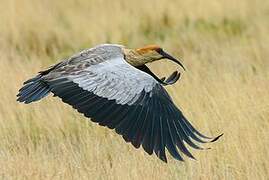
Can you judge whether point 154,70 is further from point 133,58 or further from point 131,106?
point 131,106

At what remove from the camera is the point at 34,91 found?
6105 mm

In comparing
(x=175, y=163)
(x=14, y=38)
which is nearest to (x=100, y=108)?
(x=175, y=163)

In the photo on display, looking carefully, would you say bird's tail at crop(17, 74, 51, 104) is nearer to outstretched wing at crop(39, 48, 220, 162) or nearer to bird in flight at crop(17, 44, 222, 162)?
bird in flight at crop(17, 44, 222, 162)

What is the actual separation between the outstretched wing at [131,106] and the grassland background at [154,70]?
210 mm

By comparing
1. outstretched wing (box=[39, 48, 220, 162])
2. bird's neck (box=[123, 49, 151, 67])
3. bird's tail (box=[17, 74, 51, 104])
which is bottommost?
outstretched wing (box=[39, 48, 220, 162])

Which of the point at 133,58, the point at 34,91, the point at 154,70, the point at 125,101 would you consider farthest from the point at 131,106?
the point at 154,70

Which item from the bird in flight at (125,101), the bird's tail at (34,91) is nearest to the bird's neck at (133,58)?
the bird in flight at (125,101)

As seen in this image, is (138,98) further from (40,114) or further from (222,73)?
(222,73)

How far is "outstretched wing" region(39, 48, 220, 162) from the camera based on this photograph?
531cm

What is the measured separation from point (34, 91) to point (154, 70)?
2402 mm

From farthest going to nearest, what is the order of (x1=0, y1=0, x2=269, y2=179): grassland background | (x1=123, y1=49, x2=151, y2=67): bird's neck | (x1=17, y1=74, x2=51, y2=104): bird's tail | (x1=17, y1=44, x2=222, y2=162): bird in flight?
(x1=123, y1=49, x2=151, y2=67): bird's neck < (x1=17, y1=74, x2=51, y2=104): bird's tail < (x1=0, y1=0, x2=269, y2=179): grassland background < (x1=17, y1=44, x2=222, y2=162): bird in flight

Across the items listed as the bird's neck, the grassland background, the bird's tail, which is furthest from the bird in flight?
the bird's neck

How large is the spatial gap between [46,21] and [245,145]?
5.07 meters

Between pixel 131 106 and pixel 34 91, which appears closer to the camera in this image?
pixel 131 106
